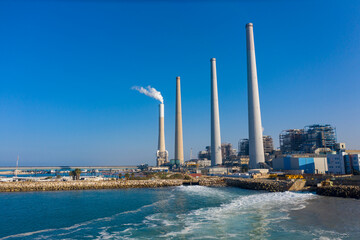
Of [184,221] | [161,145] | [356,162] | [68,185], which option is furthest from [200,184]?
[161,145]

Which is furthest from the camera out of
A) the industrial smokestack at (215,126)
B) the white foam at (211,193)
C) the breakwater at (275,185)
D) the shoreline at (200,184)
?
the industrial smokestack at (215,126)

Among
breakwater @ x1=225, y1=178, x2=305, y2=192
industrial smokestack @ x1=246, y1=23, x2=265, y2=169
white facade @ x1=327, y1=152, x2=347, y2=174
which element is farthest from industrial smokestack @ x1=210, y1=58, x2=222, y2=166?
breakwater @ x1=225, y1=178, x2=305, y2=192

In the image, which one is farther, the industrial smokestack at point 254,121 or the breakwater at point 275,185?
the industrial smokestack at point 254,121

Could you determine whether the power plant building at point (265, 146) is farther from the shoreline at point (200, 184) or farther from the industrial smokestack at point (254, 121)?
the shoreline at point (200, 184)

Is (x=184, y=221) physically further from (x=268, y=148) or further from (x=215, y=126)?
(x=268, y=148)

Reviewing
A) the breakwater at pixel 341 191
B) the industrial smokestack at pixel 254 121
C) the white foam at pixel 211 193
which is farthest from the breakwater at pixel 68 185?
the breakwater at pixel 341 191

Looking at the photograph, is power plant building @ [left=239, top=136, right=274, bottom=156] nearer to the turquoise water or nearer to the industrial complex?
the industrial complex

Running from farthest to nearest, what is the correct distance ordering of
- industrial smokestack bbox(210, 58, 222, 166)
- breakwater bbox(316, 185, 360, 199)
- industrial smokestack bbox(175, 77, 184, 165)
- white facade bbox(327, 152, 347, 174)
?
industrial smokestack bbox(175, 77, 184, 165), industrial smokestack bbox(210, 58, 222, 166), white facade bbox(327, 152, 347, 174), breakwater bbox(316, 185, 360, 199)

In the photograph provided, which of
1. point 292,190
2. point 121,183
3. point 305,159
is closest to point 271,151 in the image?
point 305,159
